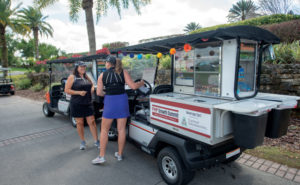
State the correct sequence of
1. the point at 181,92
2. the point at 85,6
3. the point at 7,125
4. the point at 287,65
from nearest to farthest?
1. the point at 181,92
2. the point at 287,65
3. the point at 7,125
4. the point at 85,6

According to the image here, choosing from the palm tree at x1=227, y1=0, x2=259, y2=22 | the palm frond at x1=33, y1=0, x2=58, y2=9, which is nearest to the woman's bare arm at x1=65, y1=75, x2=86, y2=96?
the palm frond at x1=33, y1=0, x2=58, y2=9

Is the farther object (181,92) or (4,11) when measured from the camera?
(4,11)

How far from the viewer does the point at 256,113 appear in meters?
2.18

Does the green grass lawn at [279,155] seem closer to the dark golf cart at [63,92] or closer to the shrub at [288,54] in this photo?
the shrub at [288,54]

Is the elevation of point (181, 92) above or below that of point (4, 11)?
below

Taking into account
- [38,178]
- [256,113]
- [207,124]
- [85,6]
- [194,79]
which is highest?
[85,6]

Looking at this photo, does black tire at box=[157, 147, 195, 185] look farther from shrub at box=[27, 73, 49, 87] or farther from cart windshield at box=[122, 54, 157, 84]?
shrub at box=[27, 73, 49, 87]

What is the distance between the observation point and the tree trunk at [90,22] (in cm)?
828

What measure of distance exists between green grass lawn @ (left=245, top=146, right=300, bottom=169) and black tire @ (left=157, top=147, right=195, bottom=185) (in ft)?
5.38

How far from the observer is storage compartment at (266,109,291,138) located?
8.27 ft

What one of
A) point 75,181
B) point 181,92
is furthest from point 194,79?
point 75,181

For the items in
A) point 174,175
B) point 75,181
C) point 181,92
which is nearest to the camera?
point 174,175

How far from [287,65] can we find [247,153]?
9.22 ft

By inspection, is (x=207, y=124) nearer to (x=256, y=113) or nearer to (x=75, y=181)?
(x=256, y=113)
